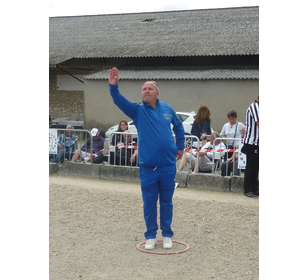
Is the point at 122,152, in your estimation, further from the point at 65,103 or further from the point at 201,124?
the point at 65,103

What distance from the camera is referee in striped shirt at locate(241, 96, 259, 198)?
8422mm

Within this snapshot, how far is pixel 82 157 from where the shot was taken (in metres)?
11.4

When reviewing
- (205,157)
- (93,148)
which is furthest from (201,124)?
(93,148)

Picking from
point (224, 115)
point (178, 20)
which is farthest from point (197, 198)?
point (178, 20)

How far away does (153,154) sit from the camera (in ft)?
18.3

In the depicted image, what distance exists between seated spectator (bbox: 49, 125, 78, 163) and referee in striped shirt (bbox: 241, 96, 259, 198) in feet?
14.8

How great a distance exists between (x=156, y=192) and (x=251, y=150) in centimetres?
347

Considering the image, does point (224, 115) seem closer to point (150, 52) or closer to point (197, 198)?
point (150, 52)

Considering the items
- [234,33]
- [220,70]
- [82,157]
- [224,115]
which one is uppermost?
[234,33]

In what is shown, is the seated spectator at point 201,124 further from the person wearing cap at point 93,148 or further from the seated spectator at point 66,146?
the seated spectator at point 66,146

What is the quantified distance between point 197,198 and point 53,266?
4.10 meters

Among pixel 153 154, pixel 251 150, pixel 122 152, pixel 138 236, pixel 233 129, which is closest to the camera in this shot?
pixel 153 154

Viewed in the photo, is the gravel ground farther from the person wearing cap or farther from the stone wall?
the stone wall

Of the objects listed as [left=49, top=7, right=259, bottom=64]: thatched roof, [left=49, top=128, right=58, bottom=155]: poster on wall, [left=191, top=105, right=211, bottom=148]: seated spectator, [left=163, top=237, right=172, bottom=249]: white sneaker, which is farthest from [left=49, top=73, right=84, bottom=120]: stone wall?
[left=163, top=237, right=172, bottom=249]: white sneaker
